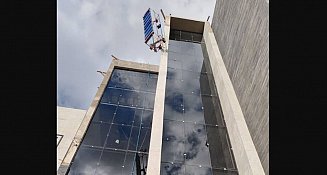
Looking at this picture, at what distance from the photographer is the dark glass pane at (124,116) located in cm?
1981

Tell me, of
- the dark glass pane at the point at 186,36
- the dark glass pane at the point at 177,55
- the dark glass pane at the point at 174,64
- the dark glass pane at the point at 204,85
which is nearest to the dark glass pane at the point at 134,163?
the dark glass pane at the point at 204,85

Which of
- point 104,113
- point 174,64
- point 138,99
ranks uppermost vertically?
point 174,64

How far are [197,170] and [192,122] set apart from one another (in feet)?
12.2

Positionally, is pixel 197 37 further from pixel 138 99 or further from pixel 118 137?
pixel 118 137

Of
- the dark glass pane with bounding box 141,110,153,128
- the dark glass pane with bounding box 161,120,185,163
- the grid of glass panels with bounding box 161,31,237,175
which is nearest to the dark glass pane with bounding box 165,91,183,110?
the grid of glass panels with bounding box 161,31,237,175

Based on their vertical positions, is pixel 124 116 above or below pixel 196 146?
above

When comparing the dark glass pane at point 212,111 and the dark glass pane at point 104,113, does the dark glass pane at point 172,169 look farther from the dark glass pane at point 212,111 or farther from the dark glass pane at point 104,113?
the dark glass pane at point 104,113

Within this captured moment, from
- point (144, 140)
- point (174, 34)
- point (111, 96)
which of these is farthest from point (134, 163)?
point (174, 34)

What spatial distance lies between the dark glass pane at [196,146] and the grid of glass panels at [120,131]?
2.89 metres

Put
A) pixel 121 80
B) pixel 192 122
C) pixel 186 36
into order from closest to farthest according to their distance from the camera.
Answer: pixel 192 122, pixel 121 80, pixel 186 36

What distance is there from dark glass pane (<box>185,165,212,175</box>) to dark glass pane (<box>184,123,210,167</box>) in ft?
0.86

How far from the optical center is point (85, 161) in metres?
16.5
